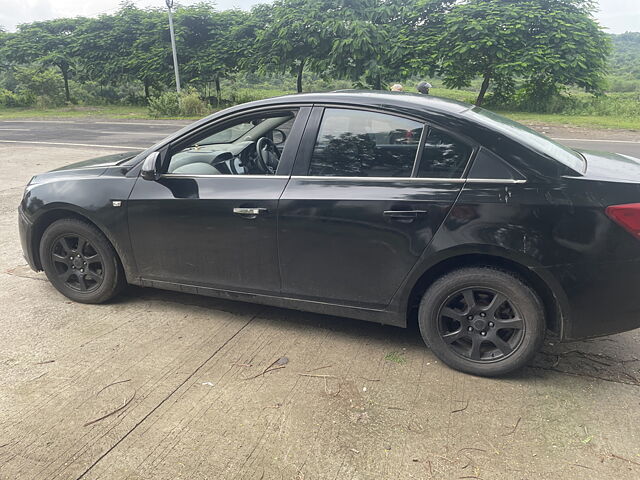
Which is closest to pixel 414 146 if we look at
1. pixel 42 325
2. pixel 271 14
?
pixel 42 325

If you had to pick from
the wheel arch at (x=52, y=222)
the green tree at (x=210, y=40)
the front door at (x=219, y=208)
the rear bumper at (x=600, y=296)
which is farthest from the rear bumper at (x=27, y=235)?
the green tree at (x=210, y=40)

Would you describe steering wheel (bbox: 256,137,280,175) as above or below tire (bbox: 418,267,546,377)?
above

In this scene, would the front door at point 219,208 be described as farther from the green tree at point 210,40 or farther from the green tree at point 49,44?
the green tree at point 49,44

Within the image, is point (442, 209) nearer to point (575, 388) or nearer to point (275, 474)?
point (575, 388)

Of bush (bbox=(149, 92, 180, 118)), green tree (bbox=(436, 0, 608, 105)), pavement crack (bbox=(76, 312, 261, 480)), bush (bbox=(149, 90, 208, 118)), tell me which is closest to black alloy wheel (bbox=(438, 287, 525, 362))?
pavement crack (bbox=(76, 312, 261, 480))

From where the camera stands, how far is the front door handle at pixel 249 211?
3259mm

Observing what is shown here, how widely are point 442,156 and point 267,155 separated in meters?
1.35

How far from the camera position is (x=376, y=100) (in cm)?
320

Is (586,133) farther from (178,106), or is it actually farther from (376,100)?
(178,106)

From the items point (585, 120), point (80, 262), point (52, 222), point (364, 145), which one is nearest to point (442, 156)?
point (364, 145)

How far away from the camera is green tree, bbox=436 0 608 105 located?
1973 cm

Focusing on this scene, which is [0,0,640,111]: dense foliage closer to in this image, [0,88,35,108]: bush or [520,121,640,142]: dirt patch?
[0,88,35,108]: bush

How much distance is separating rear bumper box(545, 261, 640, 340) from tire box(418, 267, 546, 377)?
0.17m

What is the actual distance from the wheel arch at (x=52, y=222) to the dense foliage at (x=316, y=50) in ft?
62.8
